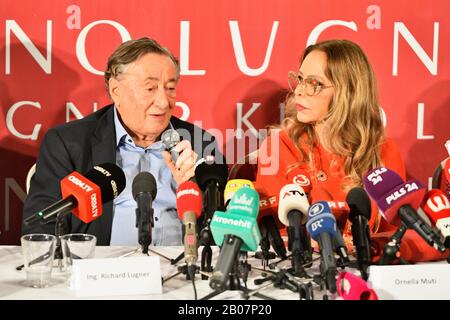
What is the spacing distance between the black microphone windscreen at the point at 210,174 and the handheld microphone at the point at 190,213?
13 centimetres

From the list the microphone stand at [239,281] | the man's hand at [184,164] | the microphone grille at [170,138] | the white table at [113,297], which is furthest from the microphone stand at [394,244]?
the microphone grille at [170,138]

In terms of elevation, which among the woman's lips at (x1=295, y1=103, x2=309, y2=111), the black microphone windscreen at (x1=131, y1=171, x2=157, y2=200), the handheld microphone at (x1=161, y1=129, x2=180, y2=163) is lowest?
the black microphone windscreen at (x1=131, y1=171, x2=157, y2=200)

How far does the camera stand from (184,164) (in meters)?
3.58

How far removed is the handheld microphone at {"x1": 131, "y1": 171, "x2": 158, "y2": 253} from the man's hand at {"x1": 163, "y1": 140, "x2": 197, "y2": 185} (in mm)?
1049

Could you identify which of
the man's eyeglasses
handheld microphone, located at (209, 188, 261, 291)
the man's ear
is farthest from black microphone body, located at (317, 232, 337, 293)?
the man's ear

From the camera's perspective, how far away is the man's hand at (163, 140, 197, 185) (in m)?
3.54

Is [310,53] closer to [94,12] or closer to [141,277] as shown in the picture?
[94,12]

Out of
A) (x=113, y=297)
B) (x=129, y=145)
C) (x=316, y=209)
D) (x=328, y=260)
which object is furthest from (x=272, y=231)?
(x=129, y=145)

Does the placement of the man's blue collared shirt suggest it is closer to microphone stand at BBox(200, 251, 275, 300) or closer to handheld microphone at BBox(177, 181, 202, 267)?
handheld microphone at BBox(177, 181, 202, 267)

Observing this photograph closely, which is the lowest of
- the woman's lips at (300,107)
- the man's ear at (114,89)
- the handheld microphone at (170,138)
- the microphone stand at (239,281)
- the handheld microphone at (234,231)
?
the microphone stand at (239,281)

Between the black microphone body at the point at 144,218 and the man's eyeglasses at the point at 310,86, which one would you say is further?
the man's eyeglasses at the point at 310,86

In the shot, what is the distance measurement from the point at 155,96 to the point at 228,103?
1.37 ft

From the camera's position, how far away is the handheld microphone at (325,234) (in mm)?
2092

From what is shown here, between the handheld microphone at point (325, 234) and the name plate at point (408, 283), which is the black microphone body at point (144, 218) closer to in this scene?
the handheld microphone at point (325, 234)
